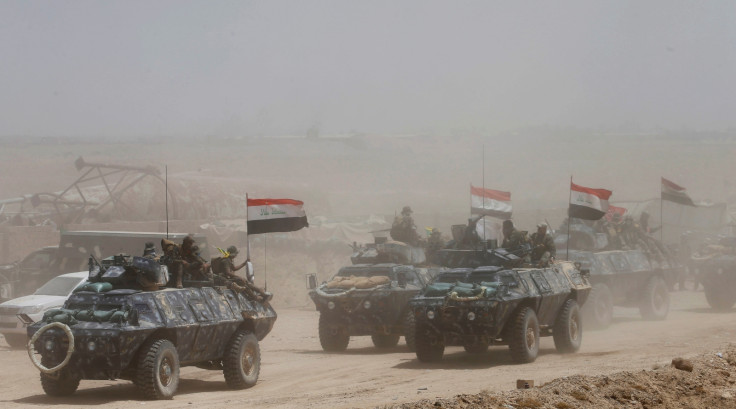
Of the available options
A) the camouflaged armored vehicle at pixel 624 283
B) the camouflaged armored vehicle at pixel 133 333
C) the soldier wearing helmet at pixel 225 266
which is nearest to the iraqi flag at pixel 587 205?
the camouflaged armored vehicle at pixel 624 283

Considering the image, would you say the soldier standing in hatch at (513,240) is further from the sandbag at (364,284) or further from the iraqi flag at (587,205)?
the sandbag at (364,284)

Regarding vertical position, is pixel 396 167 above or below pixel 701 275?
above

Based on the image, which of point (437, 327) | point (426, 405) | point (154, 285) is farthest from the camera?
point (437, 327)

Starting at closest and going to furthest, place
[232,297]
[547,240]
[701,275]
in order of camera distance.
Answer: [232,297]
[547,240]
[701,275]

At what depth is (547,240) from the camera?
20.1m

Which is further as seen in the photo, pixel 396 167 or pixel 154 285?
pixel 396 167

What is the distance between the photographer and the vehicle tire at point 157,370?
13.5 metres

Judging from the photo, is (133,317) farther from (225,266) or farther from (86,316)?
(225,266)

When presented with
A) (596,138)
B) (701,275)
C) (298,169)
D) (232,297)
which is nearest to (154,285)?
(232,297)

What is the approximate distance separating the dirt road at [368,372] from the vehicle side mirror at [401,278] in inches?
50.2

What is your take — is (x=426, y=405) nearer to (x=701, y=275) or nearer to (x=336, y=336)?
(x=336, y=336)

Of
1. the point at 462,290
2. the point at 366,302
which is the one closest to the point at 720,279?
the point at 366,302

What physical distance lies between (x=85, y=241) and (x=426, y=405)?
19377 mm

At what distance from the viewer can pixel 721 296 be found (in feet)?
92.6
